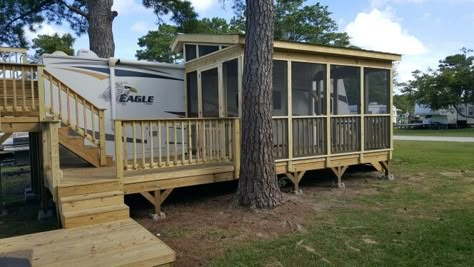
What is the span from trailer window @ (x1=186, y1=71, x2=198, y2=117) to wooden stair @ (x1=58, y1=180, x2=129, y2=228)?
3.32 m

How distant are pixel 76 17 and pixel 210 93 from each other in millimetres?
8552

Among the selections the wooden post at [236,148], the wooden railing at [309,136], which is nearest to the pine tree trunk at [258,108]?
the wooden post at [236,148]

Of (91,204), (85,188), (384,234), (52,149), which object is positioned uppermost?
(52,149)

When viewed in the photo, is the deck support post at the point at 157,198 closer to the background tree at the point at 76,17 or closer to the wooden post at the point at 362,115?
the wooden post at the point at 362,115

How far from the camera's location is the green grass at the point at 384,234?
3518 mm

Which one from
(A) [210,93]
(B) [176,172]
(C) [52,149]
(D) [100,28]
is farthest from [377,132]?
(D) [100,28]

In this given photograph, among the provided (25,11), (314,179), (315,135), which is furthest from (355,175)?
(25,11)

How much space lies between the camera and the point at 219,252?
3783 millimetres

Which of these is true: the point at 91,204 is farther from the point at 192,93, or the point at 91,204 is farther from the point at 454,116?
the point at 454,116

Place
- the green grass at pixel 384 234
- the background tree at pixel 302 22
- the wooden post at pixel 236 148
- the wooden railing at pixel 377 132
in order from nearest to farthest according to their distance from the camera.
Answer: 1. the green grass at pixel 384 234
2. the wooden post at pixel 236 148
3. the wooden railing at pixel 377 132
4. the background tree at pixel 302 22

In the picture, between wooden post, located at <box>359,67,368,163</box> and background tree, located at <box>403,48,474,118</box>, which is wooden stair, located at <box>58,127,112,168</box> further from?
background tree, located at <box>403,48,474,118</box>

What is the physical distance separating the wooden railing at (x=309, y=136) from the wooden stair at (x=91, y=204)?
129 inches

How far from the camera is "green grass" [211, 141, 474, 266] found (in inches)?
138

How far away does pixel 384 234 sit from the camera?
13.9ft
